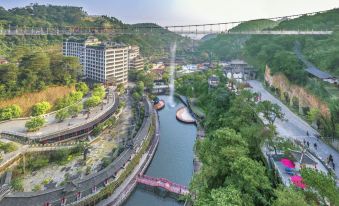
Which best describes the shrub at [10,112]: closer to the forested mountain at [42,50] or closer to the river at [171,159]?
the forested mountain at [42,50]

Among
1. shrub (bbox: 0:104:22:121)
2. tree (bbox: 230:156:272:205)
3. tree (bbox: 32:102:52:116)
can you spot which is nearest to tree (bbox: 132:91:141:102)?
tree (bbox: 32:102:52:116)

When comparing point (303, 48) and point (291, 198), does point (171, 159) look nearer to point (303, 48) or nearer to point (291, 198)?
point (291, 198)

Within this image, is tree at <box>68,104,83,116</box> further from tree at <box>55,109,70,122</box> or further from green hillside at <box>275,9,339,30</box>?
green hillside at <box>275,9,339,30</box>

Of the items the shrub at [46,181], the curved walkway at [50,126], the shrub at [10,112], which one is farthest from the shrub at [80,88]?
the shrub at [46,181]

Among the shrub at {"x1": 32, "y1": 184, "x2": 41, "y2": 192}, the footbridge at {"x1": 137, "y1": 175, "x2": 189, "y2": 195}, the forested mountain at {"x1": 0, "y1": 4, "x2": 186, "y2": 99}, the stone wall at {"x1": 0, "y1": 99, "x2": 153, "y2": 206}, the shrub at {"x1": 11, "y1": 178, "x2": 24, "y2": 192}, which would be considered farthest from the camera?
the forested mountain at {"x1": 0, "y1": 4, "x2": 186, "y2": 99}

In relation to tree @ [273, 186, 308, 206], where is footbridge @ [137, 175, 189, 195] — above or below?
below

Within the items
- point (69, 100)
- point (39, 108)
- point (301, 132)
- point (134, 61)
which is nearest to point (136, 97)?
point (69, 100)
